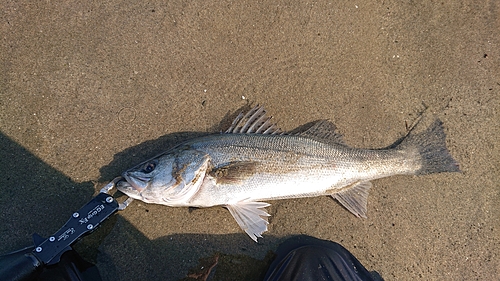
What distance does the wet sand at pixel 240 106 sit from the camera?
10.6 feet

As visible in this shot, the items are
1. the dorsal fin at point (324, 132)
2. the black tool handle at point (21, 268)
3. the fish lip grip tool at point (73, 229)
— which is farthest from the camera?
the dorsal fin at point (324, 132)

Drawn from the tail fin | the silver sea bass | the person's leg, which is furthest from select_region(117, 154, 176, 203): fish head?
the tail fin

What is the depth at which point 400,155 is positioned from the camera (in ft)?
11.7

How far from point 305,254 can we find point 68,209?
2.59 meters

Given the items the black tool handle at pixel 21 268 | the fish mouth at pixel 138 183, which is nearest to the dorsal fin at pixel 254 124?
the fish mouth at pixel 138 183

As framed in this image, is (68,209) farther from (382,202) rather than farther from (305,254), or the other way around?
(382,202)

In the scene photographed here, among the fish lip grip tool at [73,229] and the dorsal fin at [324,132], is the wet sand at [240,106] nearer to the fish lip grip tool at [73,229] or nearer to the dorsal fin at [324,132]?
the dorsal fin at [324,132]

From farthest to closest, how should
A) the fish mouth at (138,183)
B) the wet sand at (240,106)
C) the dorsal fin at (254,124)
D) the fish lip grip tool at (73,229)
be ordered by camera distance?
the dorsal fin at (254,124) → the wet sand at (240,106) → the fish mouth at (138,183) → the fish lip grip tool at (73,229)

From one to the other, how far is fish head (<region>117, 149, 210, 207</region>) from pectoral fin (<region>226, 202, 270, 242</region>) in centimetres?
50

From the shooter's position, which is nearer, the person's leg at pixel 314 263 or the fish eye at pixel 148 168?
the fish eye at pixel 148 168

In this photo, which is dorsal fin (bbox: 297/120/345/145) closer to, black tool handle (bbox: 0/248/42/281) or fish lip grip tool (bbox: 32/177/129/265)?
fish lip grip tool (bbox: 32/177/129/265)

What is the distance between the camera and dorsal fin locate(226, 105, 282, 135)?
343cm

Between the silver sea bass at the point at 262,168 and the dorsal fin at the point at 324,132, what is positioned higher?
the dorsal fin at the point at 324,132

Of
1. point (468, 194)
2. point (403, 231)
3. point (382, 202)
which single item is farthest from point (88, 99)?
point (468, 194)
